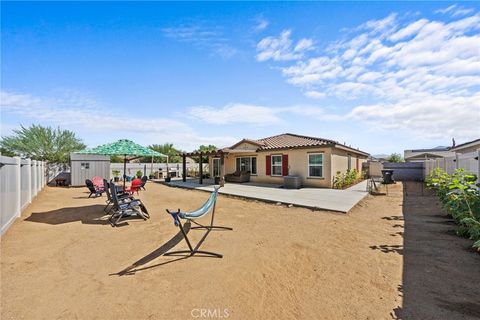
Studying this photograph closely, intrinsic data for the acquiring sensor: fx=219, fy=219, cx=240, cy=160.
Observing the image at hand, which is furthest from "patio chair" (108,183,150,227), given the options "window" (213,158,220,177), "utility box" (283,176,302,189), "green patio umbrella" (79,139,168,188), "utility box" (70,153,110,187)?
"window" (213,158,220,177)

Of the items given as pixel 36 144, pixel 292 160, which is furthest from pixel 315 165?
pixel 36 144

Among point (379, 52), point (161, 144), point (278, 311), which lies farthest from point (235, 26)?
point (161, 144)

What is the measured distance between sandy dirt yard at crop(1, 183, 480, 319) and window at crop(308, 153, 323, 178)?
6.97 m

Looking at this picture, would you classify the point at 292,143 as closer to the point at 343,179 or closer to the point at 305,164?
the point at 305,164

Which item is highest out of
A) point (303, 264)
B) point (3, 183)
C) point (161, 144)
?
point (161, 144)

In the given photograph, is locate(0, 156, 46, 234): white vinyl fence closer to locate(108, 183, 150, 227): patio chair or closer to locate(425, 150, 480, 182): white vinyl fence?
locate(108, 183, 150, 227): patio chair

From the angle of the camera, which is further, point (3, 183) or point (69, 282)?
point (3, 183)

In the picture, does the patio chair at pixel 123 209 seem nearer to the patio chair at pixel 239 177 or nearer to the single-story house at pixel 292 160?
the single-story house at pixel 292 160

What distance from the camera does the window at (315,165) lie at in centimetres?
1291

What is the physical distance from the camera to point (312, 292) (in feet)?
9.21

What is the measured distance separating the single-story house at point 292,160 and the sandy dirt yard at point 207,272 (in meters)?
6.92

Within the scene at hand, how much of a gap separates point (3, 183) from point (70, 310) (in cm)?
438

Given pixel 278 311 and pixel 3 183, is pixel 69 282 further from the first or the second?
pixel 3 183
